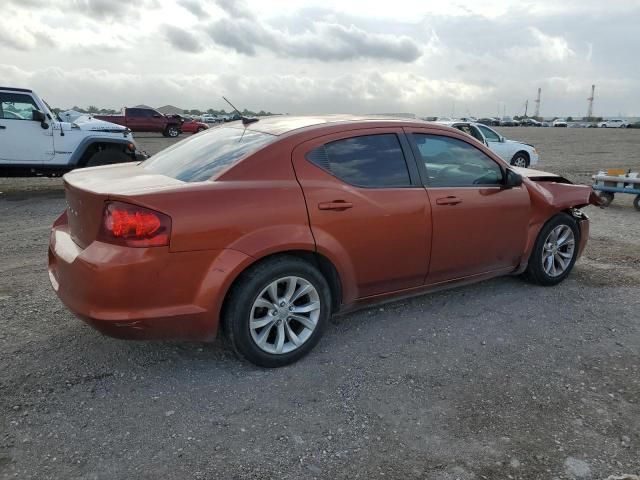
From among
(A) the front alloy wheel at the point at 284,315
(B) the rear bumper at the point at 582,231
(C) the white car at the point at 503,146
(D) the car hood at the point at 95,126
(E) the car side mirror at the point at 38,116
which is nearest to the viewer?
(A) the front alloy wheel at the point at 284,315

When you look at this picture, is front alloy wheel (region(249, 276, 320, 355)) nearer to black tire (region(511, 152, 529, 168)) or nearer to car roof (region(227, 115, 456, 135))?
car roof (region(227, 115, 456, 135))

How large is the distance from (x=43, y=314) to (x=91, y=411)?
1.61 m

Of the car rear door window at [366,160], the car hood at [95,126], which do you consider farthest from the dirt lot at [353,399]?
the car hood at [95,126]

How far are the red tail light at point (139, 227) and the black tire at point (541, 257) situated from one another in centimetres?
345

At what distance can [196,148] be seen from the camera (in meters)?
3.98

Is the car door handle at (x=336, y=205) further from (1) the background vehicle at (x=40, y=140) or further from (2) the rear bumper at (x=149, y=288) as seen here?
(1) the background vehicle at (x=40, y=140)

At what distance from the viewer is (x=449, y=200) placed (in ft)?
13.5

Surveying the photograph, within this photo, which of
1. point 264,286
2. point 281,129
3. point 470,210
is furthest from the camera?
point 470,210

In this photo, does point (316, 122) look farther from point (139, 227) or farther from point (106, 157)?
point (106, 157)

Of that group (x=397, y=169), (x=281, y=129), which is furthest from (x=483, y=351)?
(x=281, y=129)

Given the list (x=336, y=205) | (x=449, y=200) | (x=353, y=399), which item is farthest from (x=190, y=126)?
(x=353, y=399)

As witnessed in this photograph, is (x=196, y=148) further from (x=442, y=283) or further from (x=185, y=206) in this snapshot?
(x=442, y=283)

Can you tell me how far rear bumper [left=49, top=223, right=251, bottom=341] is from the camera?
2943 millimetres

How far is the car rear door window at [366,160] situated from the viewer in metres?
3.64
